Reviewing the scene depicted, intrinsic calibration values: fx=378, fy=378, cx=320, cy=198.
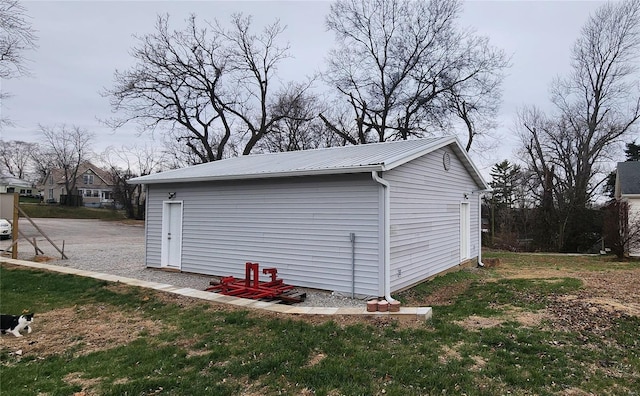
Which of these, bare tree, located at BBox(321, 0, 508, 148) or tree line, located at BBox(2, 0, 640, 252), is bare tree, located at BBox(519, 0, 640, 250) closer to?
tree line, located at BBox(2, 0, 640, 252)

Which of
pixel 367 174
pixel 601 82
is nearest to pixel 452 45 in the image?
pixel 601 82

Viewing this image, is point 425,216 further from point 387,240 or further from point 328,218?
point 328,218

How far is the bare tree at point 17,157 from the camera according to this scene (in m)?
54.3

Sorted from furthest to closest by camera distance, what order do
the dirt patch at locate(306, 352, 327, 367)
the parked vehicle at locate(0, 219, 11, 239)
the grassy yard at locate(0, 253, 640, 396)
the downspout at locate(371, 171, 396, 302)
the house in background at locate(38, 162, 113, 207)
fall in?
the house in background at locate(38, 162, 113, 207), the parked vehicle at locate(0, 219, 11, 239), the downspout at locate(371, 171, 396, 302), the dirt patch at locate(306, 352, 327, 367), the grassy yard at locate(0, 253, 640, 396)

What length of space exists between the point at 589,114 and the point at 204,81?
25.0m

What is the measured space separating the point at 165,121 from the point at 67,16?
1606 cm

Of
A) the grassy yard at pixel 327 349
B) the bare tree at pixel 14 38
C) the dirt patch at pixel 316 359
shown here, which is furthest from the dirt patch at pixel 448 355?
the bare tree at pixel 14 38

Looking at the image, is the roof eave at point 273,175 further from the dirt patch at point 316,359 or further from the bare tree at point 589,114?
the bare tree at point 589,114

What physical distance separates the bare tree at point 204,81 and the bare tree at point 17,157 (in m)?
42.0

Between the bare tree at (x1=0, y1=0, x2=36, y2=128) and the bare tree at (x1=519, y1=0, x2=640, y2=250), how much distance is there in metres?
27.5

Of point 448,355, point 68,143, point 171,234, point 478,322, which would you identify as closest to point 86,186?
point 68,143

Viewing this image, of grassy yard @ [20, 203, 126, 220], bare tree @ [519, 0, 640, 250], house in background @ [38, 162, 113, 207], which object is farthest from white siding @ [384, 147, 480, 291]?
house in background @ [38, 162, 113, 207]

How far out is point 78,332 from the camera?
5262 millimetres

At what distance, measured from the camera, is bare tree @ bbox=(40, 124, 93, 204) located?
44625 millimetres
